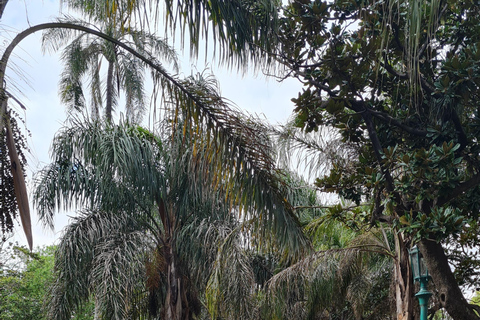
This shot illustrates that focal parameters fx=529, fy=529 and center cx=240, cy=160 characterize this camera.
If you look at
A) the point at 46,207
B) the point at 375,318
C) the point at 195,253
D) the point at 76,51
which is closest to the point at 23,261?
the point at 76,51

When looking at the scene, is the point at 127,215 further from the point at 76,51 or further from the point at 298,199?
the point at 76,51

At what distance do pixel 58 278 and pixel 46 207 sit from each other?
1513 millimetres

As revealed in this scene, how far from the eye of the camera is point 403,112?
22.1 feet

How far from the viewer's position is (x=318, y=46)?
660 cm

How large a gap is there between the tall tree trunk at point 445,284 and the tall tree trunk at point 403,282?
594 millimetres

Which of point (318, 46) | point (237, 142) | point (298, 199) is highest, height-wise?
point (298, 199)

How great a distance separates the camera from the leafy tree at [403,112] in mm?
5801

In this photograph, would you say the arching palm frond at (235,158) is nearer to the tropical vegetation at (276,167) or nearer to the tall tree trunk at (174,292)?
the tropical vegetation at (276,167)

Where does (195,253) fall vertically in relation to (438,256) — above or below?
above

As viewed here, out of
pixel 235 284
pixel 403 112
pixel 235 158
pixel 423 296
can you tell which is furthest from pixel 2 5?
pixel 235 284

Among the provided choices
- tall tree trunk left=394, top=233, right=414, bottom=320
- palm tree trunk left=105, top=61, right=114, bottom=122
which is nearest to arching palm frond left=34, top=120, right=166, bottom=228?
tall tree trunk left=394, top=233, right=414, bottom=320

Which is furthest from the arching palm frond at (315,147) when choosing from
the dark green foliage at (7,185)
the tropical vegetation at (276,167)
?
the dark green foliage at (7,185)

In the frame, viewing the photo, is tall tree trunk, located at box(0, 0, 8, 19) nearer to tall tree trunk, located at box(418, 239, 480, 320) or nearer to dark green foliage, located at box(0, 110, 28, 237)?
dark green foliage, located at box(0, 110, 28, 237)

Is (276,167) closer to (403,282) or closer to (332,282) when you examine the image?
(403,282)
